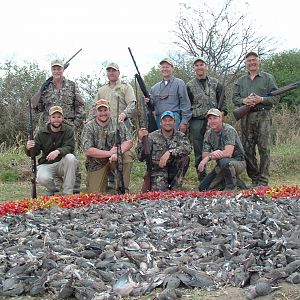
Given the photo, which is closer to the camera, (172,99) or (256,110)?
(172,99)

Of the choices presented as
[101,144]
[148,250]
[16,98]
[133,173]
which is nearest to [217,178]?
[101,144]

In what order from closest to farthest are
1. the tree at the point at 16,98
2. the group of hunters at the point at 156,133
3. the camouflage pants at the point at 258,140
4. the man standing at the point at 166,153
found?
the group of hunters at the point at 156,133
the man standing at the point at 166,153
the camouflage pants at the point at 258,140
the tree at the point at 16,98

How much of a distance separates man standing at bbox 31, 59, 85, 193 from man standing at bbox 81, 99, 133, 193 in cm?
69

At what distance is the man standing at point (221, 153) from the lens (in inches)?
363

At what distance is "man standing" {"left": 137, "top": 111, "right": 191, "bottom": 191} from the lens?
30.8 ft

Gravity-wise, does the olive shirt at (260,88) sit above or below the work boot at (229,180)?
above

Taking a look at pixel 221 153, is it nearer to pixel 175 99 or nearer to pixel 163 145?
pixel 163 145

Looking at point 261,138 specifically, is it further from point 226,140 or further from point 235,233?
point 235,233

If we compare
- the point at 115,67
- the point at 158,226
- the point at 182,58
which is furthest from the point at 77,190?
the point at 182,58

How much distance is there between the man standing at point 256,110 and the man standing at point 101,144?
228 cm

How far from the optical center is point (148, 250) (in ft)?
15.7

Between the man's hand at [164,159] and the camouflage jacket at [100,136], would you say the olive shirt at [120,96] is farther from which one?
the man's hand at [164,159]

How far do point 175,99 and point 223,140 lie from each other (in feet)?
3.67

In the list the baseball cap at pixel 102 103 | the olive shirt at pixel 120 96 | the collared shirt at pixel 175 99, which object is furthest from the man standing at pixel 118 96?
the collared shirt at pixel 175 99
